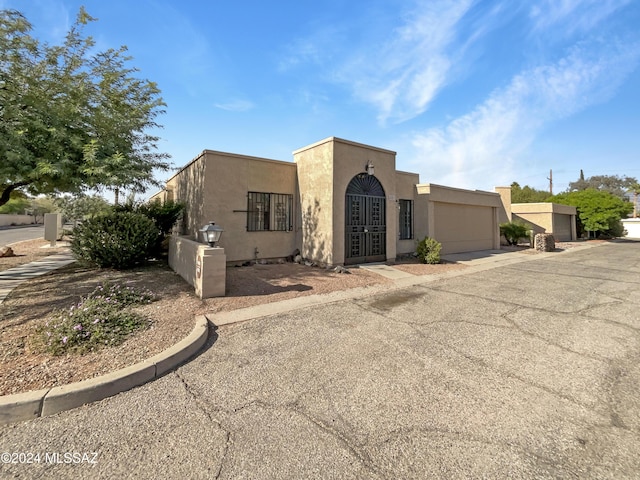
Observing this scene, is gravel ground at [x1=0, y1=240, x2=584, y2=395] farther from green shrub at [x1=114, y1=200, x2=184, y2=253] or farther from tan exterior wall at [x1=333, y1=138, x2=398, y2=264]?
green shrub at [x1=114, y1=200, x2=184, y2=253]

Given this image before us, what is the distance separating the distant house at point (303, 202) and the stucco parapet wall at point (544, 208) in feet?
54.0

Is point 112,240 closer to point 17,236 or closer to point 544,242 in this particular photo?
point 544,242

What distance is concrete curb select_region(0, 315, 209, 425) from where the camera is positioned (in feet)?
7.80

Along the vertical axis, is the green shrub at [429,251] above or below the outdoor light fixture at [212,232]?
below

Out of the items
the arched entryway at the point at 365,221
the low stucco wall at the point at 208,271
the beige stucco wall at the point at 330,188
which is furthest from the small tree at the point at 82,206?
the arched entryway at the point at 365,221

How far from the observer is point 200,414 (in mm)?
2426

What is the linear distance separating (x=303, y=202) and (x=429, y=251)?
5.08 m

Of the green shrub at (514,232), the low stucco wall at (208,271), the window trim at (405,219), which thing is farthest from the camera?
the green shrub at (514,232)

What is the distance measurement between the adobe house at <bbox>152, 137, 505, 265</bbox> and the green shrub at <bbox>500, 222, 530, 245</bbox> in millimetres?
10737

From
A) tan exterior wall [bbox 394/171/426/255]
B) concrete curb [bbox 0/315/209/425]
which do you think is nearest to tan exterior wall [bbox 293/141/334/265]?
tan exterior wall [bbox 394/171/426/255]

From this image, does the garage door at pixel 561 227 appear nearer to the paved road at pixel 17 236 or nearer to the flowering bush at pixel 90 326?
the flowering bush at pixel 90 326

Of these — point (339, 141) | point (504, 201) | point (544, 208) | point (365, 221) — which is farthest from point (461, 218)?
point (544, 208)

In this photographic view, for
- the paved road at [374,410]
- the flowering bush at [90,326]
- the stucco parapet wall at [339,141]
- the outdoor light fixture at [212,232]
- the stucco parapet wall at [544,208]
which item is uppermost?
the stucco parapet wall at [339,141]

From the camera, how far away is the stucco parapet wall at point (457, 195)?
1208 centimetres
